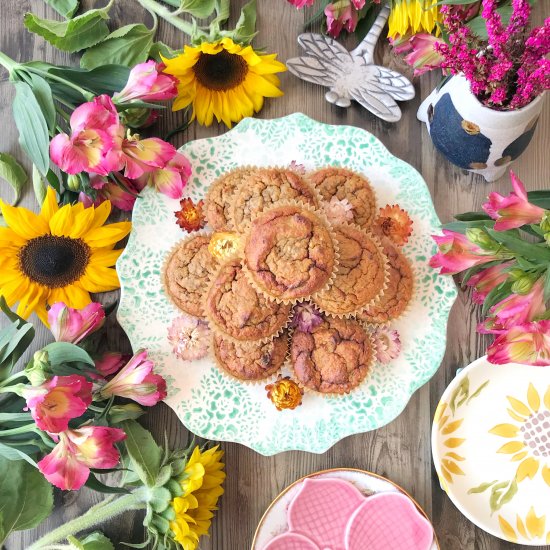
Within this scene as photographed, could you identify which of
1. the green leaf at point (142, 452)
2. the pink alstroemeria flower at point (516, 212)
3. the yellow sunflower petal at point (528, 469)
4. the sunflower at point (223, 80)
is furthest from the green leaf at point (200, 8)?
the yellow sunflower petal at point (528, 469)

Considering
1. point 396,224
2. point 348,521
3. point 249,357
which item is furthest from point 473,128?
point 348,521

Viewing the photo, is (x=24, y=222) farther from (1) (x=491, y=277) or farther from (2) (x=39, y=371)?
(1) (x=491, y=277)

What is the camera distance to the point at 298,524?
125 centimetres

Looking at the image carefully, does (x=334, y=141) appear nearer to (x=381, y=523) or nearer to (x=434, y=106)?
(x=434, y=106)

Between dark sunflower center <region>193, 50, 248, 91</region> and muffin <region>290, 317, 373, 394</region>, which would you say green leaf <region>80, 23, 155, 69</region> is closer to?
dark sunflower center <region>193, 50, 248, 91</region>

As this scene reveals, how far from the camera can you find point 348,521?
1253 millimetres

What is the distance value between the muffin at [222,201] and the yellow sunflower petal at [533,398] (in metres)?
0.73

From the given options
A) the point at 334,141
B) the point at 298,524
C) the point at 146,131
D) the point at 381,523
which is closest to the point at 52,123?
the point at 146,131

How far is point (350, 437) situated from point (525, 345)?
487 millimetres

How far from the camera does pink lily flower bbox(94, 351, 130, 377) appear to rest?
4.00 ft

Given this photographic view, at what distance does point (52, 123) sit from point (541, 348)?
954mm

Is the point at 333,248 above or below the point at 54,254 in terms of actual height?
above

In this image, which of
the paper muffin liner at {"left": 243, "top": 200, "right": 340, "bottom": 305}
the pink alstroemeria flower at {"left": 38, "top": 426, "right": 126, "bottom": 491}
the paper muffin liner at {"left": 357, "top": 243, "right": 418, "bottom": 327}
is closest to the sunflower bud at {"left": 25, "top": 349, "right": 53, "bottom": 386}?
the pink alstroemeria flower at {"left": 38, "top": 426, "right": 126, "bottom": 491}

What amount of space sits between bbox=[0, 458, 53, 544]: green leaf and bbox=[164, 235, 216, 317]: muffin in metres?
0.43
